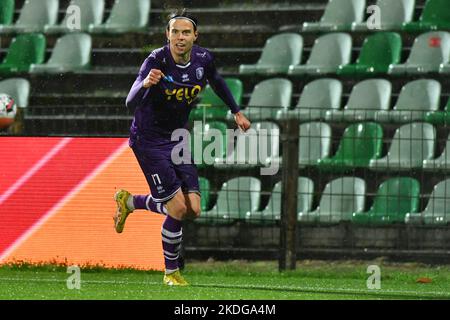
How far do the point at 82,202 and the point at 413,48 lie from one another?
4.89 meters

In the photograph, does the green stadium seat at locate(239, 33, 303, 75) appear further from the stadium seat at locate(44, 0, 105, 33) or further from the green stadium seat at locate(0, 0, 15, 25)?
the green stadium seat at locate(0, 0, 15, 25)

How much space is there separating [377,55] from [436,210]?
2.58 m

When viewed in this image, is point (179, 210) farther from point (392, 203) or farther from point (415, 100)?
point (415, 100)

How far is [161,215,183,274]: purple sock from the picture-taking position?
10492 millimetres

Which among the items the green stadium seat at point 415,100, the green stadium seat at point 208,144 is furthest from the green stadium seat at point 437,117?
the green stadium seat at point 208,144

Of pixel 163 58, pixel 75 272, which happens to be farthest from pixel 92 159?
pixel 163 58

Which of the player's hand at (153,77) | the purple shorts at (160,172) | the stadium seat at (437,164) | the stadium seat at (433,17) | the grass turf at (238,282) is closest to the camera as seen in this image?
the player's hand at (153,77)

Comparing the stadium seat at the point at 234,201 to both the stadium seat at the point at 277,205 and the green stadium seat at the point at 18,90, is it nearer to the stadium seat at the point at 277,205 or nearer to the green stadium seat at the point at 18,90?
the stadium seat at the point at 277,205

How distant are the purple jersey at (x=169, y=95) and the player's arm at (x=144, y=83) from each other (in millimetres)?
11

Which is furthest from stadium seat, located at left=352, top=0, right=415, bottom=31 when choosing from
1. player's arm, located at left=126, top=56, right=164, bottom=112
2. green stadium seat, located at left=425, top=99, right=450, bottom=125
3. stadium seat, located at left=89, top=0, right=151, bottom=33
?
player's arm, located at left=126, top=56, right=164, bottom=112

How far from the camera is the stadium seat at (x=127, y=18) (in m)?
16.4

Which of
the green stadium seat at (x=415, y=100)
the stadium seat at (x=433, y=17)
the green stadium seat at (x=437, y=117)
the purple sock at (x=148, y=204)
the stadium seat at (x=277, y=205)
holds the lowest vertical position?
the stadium seat at (x=277, y=205)

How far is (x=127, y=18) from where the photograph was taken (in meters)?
16.6
